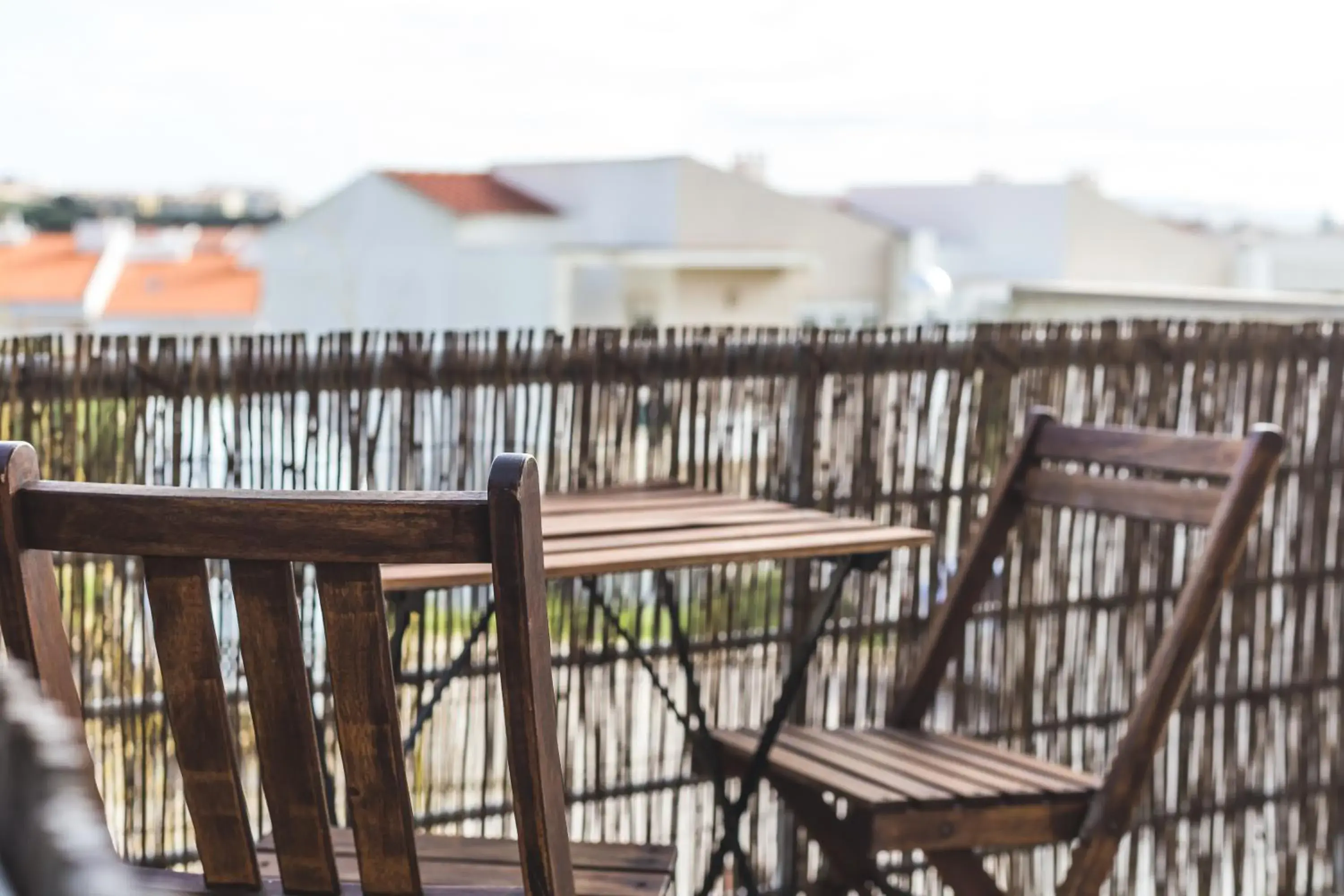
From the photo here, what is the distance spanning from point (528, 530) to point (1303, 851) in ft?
8.67

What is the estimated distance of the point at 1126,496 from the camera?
226cm

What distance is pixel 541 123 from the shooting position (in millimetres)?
28172

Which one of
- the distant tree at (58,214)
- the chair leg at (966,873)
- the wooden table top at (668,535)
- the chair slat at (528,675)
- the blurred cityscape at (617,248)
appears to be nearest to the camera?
the chair slat at (528,675)

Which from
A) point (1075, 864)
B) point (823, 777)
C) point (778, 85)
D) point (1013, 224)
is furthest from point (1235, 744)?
point (778, 85)

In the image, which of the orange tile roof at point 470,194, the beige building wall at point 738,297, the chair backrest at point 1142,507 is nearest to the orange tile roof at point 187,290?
the orange tile roof at point 470,194

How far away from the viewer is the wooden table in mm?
1739

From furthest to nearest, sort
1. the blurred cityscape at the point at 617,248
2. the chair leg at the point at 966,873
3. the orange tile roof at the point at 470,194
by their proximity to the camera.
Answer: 1. the orange tile roof at the point at 470,194
2. the blurred cityscape at the point at 617,248
3. the chair leg at the point at 966,873

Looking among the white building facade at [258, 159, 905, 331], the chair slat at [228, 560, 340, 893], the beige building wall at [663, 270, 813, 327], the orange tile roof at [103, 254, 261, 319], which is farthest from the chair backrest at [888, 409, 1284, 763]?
the orange tile roof at [103, 254, 261, 319]

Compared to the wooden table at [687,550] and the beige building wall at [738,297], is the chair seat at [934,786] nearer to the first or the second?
the wooden table at [687,550]

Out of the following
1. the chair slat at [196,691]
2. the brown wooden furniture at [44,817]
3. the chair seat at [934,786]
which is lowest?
Result: the chair seat at [934,786]

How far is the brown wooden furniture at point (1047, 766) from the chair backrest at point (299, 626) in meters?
0.85

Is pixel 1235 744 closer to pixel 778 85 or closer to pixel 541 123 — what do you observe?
pixel 541 123

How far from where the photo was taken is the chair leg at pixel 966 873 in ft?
6.84

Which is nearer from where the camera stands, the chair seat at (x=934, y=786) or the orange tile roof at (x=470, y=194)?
the chair seat at (x=934, y=786)
